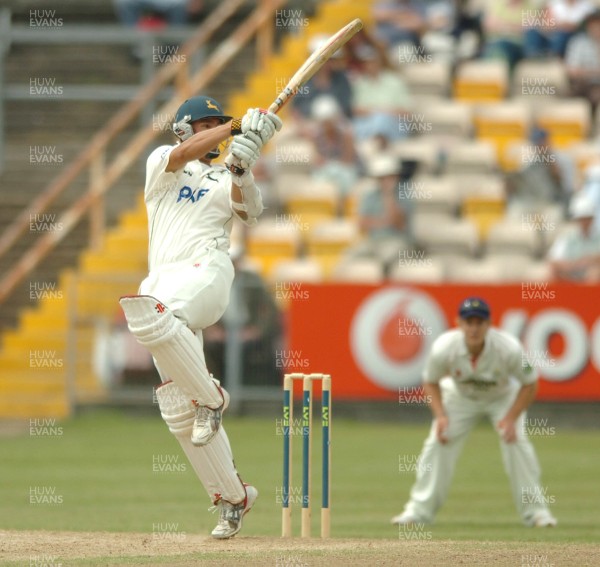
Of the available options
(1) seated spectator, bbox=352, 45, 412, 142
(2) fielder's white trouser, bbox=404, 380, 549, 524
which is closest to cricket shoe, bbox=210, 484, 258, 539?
(2) fielder's white trouser, bbox=404, 380, 549, 524

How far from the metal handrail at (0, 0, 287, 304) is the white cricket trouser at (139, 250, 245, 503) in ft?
29.0

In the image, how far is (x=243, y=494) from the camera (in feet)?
28.1

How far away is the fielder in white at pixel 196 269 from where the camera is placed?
7.96m

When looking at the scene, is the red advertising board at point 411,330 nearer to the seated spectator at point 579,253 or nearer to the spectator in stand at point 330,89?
the seated spectator at point 579,253

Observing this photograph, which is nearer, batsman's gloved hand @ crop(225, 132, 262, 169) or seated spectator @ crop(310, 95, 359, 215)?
batsman's gloved hand @ crop(225, 132, 262, 169)

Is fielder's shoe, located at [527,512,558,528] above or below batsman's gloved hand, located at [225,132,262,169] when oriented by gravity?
below

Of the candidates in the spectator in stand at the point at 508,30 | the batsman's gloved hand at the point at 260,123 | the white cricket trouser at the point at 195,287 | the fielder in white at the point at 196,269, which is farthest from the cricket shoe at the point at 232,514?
the spectator in stand at the point at 508,30

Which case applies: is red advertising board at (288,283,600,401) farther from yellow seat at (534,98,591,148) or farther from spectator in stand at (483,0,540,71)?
spectator in stand at (483,0,540,71)

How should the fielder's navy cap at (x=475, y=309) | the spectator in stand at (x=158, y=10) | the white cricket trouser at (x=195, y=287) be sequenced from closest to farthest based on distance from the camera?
the white cricket trouser at (x=195, y=287), the fielder's navy cap at (x=475, y=309), the spectator in stand at (x=158, y=10)

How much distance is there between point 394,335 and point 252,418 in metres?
1.85

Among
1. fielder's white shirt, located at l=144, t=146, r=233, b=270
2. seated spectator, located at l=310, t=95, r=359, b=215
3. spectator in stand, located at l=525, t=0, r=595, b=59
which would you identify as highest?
spectator in stand, located at l=525, t=0, r=595, b=59

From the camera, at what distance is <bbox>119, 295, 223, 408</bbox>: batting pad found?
26.0 feet

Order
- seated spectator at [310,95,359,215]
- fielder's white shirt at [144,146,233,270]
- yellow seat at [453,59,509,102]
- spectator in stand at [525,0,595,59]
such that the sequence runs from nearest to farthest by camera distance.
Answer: fielder's white shirt at [144,146,233,270] < seated spectator at [310,95,359,215] < yellow seat at [453,59,509,102] < spectator in stand at [525,0,595,59]

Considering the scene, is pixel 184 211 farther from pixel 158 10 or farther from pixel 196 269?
pixel 158 10
